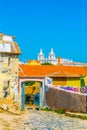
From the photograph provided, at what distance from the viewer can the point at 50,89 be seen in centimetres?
3697

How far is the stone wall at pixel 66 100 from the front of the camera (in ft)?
95.2

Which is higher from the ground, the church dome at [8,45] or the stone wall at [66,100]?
the church dome at [8,45]

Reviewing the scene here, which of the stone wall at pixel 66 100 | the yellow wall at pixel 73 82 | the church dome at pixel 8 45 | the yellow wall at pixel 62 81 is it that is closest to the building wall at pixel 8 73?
the church dome at pixel 8 45

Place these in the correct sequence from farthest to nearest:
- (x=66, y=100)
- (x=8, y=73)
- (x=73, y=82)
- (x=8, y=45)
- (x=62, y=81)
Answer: (x=73, y=82) → (x=62, y=81) → (x=8, y=45) → (x=8, y=73) → (x=66, y=100)

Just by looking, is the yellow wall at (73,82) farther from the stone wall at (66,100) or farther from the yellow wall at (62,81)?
the stone wall at (66,100)

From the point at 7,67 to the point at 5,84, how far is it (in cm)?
148

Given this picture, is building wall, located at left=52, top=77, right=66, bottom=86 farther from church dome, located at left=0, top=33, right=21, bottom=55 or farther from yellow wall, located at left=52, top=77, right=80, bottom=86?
church dome, located at left=0, top=33, right=21, bottom=55

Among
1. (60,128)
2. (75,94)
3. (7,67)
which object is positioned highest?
(7,67)

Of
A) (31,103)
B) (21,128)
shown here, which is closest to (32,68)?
(31,103)

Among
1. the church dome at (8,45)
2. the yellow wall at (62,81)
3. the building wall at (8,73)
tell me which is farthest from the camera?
the yellow wall at (62,81)

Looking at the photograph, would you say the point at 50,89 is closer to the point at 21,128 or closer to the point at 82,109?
the point at 82,109

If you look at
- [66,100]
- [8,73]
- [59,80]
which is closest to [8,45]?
[8,73]

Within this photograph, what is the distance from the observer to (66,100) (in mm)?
31469

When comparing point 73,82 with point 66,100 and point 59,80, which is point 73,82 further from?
point 66,100
